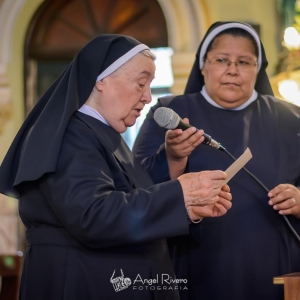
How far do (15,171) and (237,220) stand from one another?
118 cm

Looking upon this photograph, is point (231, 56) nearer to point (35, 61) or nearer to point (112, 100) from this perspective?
point (112, 100)

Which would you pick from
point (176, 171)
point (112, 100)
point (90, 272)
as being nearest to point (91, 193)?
point (90, 272)

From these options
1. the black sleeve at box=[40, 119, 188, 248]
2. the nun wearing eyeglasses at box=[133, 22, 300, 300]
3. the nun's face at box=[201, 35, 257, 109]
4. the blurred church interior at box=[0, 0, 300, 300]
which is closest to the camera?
the black sleeve at box=[40, 119, 188, 248]

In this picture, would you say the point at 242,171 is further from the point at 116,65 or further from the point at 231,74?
the point at 116,65

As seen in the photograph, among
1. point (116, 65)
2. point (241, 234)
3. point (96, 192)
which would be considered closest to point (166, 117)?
point (116, 65)

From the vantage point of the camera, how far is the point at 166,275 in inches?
105

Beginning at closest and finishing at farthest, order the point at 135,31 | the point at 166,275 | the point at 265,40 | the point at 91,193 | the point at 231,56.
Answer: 1. the point at 91,193
2. the point at 166,275
3. the point at 231,56
4. the point at 265,40
5. the point at 135,31

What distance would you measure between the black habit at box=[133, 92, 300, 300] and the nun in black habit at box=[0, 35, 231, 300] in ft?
1.79

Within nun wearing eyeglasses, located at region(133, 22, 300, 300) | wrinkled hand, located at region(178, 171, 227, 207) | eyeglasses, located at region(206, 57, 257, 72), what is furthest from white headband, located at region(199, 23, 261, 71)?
wrinkled hand, located at region(178, 171, 227, 207)

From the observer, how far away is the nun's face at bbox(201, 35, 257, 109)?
3.54 m

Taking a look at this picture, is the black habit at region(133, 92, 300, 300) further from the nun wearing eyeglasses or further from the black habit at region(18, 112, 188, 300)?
the black habit at region(18, 112, 188, 300)

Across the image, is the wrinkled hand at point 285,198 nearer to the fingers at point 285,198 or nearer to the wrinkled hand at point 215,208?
the fingers at point 285,198

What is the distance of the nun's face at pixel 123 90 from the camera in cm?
271

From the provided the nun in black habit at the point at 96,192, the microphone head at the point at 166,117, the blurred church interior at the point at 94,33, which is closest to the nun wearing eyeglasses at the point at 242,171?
the microphone head at the point at 166,117
